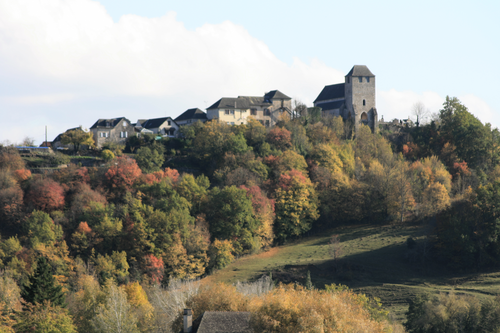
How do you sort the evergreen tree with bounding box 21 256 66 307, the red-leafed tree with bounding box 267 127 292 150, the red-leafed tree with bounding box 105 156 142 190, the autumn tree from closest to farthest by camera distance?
1. the evergreen tree with bounding box 21 256 66 307
2. the autumn tree
3. the red-leafed tree with bounding box 105 156 142 190
4. the red-leafed tree with bounding box 267 127 292 150

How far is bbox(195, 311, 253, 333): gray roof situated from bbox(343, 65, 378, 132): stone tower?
69.8m

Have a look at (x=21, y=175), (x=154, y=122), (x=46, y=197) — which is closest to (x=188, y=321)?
(x=46, y=197)

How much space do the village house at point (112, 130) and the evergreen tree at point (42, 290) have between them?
51.2 meters

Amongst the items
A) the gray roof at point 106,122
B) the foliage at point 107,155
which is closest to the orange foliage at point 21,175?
the foliage at point 107,155

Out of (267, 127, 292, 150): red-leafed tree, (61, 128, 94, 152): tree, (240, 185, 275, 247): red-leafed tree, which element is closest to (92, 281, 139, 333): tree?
(240, 185, 275, 247): red-leafed tree

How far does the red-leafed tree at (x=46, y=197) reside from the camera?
70.5 m

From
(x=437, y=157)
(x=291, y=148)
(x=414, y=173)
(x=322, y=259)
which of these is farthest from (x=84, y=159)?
(x=437, y=157)

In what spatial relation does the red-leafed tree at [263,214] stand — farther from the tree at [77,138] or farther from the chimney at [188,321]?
the chimney at [188,321]

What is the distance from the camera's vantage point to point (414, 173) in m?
85.2

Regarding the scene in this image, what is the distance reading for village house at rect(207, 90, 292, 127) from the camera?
103m

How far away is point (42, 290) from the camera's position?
43.2 meters

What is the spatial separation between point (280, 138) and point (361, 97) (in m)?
21.8

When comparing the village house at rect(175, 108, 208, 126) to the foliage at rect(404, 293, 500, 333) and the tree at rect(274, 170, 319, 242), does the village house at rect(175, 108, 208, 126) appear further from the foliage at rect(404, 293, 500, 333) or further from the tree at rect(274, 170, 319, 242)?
the foliage at rect(404, 293, 500, 333)

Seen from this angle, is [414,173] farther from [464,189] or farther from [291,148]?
[291,148]
